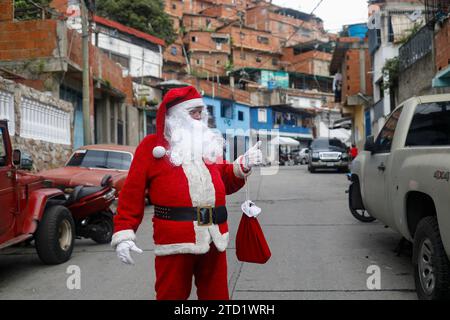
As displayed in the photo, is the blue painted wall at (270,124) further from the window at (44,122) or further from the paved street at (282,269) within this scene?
the paved street at (282,269)

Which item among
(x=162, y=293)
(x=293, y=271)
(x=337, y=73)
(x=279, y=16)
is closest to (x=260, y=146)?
(x=162, y=293)

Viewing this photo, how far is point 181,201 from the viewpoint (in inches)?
116

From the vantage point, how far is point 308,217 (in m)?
9.39

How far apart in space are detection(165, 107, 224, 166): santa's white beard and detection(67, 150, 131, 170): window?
7724 mm

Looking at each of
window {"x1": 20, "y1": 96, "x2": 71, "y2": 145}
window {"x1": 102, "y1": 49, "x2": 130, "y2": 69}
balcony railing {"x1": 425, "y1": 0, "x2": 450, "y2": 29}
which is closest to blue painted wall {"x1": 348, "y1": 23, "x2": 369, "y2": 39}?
window {"x1": 102, "y1": 49, "x2": 130, "y2": 69}

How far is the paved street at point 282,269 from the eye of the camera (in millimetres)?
4809

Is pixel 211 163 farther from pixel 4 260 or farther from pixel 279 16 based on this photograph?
pixel 279 16

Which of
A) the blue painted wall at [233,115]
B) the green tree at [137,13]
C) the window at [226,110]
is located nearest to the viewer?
the green tree at [137,13]

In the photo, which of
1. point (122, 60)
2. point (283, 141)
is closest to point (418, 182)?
point (283, 141)

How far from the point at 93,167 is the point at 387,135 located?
6.72 meters

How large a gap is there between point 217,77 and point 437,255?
44.2 meters

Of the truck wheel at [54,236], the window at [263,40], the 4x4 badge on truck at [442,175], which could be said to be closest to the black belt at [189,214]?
the 4x4 badge on truck at [442,175]

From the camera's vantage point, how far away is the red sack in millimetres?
3129

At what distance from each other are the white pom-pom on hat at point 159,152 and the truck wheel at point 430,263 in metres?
2.40
